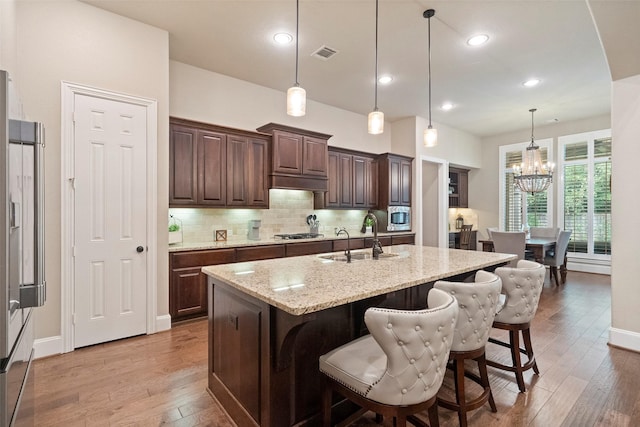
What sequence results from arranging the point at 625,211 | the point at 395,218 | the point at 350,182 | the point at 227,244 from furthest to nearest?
the point at 395,218
the point at 350,182
the point at 227,244
the point at 625,211

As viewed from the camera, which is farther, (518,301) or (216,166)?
(216,166)

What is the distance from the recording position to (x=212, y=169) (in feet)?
13.0

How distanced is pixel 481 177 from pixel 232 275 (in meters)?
8.02

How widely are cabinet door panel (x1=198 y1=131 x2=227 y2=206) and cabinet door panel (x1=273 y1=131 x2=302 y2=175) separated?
73 centimetres

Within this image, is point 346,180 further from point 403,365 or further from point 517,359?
point 403,365

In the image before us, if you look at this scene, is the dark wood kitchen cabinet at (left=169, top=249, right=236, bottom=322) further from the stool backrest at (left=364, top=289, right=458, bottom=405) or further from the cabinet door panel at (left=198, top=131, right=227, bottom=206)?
the stool backrest at (left=364, top=289, right=458, bottom=405)

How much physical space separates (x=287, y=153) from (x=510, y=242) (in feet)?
12.9

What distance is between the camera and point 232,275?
1.88 meters

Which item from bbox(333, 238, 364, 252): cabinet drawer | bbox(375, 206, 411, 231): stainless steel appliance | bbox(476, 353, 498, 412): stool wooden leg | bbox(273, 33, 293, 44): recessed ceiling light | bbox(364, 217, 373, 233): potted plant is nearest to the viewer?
bbox(476, 353, 498, 412): stool wooden leg

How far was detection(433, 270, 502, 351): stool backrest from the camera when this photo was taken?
170 cm

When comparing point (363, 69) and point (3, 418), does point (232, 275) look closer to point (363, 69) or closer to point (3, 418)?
point (3, 418)

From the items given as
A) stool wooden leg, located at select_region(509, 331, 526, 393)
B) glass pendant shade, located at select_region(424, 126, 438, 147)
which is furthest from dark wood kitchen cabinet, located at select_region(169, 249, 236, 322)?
stool wooden leg, located at select_region(509, 331, 526, 393)

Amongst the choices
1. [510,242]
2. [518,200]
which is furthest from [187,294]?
[518,200]

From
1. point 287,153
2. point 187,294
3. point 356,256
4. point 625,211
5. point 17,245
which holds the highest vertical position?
point 287,153
